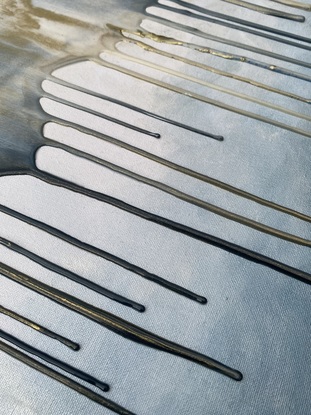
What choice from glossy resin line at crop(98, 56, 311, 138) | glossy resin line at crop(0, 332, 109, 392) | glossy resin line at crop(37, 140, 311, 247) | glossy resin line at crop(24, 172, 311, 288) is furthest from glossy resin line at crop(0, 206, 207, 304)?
glossy resin line at crop(98, 56, 311, 138)

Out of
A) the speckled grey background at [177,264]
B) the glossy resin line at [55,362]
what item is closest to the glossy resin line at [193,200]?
the speckled grey background at [177,264]

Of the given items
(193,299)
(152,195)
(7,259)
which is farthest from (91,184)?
(193,299)

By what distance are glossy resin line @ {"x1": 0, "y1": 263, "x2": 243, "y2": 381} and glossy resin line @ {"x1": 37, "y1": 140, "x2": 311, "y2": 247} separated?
0.73 feet

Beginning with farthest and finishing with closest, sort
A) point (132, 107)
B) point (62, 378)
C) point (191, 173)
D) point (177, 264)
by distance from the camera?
1. point (132, 107)
2. point (191, 173)
3. point (177, 264)
4. point (62, 378)

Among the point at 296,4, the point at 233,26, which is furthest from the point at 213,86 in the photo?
the point at 296,4

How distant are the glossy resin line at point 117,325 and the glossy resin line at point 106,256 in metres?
0.10

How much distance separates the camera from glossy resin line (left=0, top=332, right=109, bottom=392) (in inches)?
32.5

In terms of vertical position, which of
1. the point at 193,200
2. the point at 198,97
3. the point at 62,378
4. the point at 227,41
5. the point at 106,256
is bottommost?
the point at 62,378

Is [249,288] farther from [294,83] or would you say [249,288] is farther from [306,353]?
[294,83]

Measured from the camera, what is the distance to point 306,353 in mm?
851

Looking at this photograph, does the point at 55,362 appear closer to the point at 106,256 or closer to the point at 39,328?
the point at 39,328

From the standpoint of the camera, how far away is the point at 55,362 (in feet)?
2.77

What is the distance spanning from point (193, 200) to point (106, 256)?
0.72ft

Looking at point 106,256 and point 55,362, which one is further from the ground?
point 106,256
